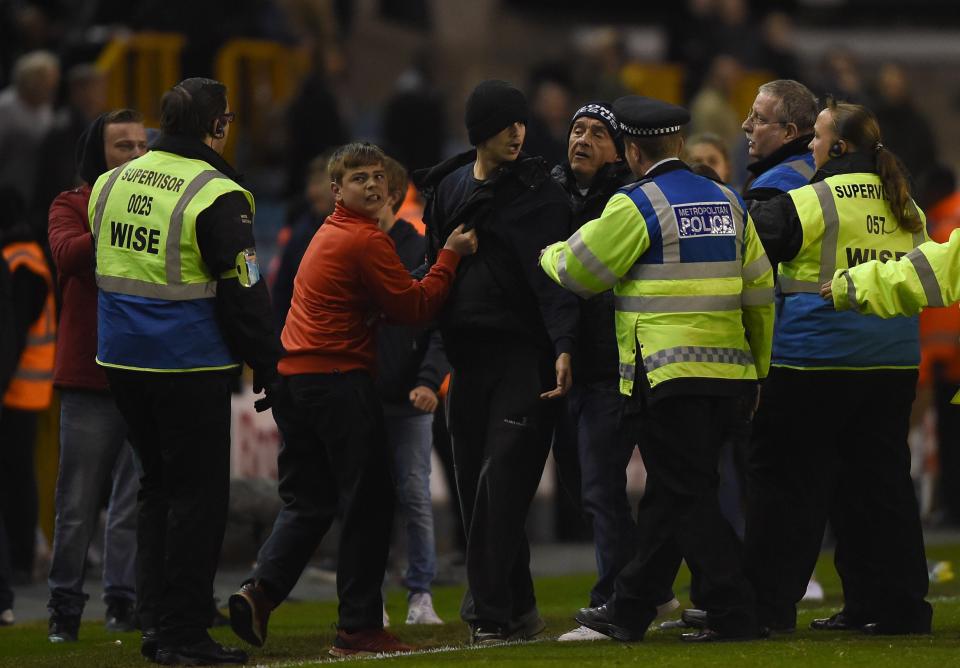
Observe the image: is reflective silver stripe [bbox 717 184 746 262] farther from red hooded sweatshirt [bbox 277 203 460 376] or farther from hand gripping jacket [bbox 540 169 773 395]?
red hooded sweatshirt [bbox 277 203 460 376]

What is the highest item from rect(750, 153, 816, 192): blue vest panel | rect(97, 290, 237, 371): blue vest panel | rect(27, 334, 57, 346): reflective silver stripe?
rect(750, 153, 816, 192): blue vest panel

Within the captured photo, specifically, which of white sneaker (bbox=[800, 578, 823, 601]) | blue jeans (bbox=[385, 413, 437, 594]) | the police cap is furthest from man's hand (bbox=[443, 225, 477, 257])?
white sneaker (bbox=[800, 578, 823, 601])

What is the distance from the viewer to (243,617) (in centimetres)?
857

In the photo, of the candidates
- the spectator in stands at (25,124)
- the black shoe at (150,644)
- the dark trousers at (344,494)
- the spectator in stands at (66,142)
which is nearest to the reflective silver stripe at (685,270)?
the dark trousers at (344,494)

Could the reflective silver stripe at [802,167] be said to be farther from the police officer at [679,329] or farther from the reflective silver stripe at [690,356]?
the reflective silver stripe at [690,356]

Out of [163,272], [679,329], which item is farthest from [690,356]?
[163,272]

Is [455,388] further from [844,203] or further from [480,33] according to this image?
[480,33]

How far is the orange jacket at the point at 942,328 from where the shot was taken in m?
15.2

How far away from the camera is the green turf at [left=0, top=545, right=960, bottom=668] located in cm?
802

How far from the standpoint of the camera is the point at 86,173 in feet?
31.5

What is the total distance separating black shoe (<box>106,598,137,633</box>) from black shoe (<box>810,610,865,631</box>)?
3.10m

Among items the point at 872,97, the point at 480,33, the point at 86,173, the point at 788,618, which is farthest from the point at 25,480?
the point at 480,33

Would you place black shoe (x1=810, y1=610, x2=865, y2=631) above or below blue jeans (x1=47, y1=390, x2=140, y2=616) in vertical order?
below

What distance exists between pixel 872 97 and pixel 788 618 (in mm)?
11529
